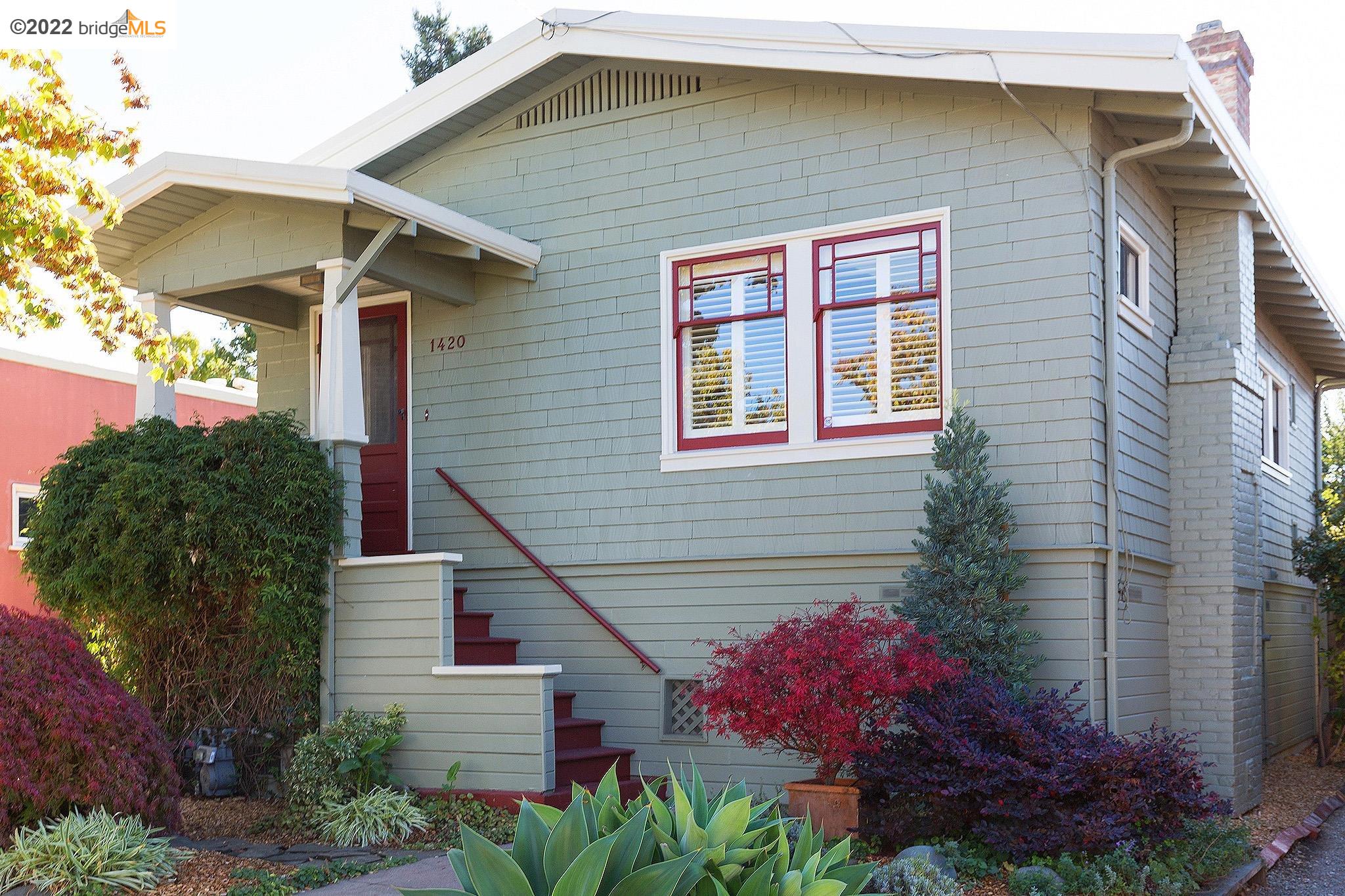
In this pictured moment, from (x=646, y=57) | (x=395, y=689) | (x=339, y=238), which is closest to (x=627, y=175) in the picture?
(x=646, y=57)

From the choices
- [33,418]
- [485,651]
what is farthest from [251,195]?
[33,418]

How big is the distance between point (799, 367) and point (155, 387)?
475 centimetres

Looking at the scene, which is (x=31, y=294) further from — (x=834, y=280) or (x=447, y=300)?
(x=834, y=280)

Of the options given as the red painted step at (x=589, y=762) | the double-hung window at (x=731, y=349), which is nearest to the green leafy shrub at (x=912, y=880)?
the red painted step at (x=589, y=762)

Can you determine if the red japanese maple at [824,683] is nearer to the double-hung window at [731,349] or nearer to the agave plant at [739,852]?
the double-hung window at [731,349]

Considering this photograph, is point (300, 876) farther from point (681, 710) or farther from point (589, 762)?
point (681, 710)

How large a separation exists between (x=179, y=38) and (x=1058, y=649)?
7.35 m

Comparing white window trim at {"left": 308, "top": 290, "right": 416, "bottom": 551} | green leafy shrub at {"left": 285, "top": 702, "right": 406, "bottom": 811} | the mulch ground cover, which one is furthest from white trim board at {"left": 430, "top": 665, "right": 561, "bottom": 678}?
white window trim at {"left": 308, "top": 290, "right": 416, "bottom": 551}

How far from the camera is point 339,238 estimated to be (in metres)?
8.88

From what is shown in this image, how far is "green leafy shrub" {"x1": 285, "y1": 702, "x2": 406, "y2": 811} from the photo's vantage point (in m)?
7.89

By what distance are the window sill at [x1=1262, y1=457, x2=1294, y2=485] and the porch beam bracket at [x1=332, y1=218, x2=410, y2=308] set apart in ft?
26.3

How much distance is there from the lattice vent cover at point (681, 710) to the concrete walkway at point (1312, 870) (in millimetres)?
3655

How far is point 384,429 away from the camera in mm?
10812

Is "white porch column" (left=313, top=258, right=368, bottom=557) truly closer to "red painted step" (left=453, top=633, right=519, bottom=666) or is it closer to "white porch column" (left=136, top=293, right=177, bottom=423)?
"red painted step" (left=453, top=633, right=519, bottom=666)
